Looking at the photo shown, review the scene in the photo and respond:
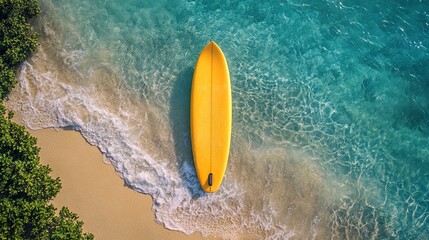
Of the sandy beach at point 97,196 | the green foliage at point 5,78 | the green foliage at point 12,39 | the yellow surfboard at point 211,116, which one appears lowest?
the sandy beach at point 97,196

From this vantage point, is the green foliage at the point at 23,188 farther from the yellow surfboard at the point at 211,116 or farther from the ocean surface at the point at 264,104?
the yellow surfboard at the point at 211,116

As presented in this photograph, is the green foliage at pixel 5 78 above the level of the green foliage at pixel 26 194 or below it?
above

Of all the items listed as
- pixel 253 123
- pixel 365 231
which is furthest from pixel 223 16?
pixel 365 231

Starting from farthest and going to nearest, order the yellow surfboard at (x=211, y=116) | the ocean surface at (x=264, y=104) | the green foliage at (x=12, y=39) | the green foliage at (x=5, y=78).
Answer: the ocean surface at (x=264, y=104), the yellow surfboard at (x=211, y=116), the green foliage at (x=12, y=39), the green foliage at (x=5, y=78)

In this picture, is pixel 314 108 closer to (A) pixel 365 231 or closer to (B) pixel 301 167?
(B) pixel 301 167

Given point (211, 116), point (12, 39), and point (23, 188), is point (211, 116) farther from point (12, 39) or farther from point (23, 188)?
point (12, 39)

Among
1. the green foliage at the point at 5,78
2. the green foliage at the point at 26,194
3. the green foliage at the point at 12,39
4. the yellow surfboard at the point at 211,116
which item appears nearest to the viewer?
the green foliage at the point at 26,194

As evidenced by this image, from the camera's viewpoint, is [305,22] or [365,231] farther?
[305,22]

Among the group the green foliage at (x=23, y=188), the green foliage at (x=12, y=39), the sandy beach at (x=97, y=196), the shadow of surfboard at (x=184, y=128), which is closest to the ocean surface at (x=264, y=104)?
the shadow of surfboard at (x=184, y=128)
